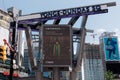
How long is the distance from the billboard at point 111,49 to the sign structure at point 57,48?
7818 centimetres

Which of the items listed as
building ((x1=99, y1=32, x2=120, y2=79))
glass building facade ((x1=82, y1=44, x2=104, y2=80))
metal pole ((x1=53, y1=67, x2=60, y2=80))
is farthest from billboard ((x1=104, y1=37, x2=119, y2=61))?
metal pole ((x1=53, y1=67, x2=60, y2=80))

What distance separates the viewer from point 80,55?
7050 centimetres

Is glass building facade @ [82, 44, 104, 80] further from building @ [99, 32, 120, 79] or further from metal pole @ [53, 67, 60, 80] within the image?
metal pole @ [53, 67, 60, 80]

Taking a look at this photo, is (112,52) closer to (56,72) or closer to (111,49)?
(111,49)

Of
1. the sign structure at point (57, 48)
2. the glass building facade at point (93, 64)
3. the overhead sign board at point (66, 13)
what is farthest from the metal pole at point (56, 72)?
the glass building facade at point (93, 64)

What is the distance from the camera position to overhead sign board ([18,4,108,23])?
2576 inches

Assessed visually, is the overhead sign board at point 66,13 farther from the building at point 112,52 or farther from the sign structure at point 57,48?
the building at point 112,52

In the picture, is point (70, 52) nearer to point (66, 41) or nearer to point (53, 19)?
point (66, 41)

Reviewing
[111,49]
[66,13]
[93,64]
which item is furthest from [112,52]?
[66,13]

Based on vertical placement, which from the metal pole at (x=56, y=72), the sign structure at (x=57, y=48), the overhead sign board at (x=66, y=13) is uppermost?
the overhead sign board at (x=66, y=13)

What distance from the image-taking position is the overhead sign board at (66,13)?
6544cm

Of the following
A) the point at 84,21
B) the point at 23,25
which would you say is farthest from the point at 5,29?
the point at 84,21

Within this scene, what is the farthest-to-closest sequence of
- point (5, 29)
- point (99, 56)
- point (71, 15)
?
point (99, 56), point (5, 29), point (71, 15)

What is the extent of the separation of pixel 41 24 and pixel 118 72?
88824 millimetres
